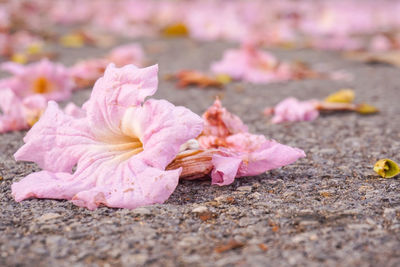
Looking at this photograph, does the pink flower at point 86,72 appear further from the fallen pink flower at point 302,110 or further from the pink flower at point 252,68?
the fallen pink flower at point 302,110

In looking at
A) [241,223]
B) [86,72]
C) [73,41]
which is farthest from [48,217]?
[73,41]

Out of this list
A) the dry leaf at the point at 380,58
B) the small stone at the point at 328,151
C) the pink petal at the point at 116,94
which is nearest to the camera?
the pink petal at the point at 116,94

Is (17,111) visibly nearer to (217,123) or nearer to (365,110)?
(217,123)

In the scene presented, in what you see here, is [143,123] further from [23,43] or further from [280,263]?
[23,43]

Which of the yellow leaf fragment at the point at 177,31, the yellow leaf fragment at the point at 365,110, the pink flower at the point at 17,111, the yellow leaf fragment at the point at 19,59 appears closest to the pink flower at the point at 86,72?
the yellow leaf fragment at the point at 19,59

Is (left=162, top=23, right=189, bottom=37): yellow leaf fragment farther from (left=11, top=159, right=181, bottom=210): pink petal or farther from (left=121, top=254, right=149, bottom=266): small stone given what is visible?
(left=121, top=254, right=149, bottom=266): small stone

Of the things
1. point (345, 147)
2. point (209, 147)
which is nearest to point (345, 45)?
point (345, 147)
